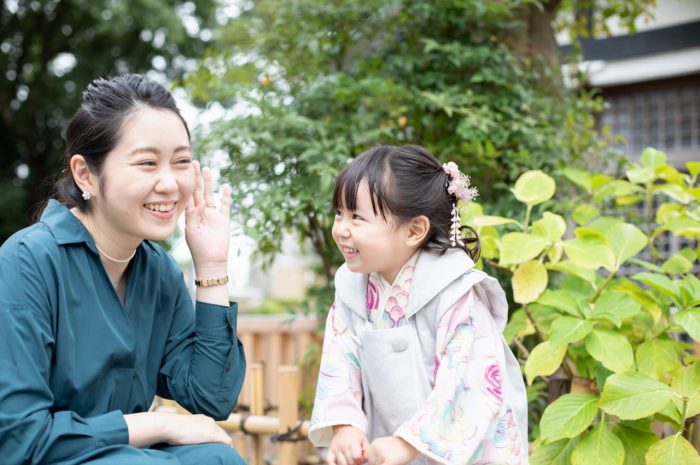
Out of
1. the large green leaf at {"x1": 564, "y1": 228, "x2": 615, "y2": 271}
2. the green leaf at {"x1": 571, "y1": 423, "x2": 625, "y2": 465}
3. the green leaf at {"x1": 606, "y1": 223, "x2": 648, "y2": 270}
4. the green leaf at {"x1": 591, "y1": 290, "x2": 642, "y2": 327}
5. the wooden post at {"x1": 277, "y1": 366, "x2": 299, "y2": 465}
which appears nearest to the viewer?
the green leaf at {"x1": 571, "y1": 423, "x2": 625, "y2": 465}

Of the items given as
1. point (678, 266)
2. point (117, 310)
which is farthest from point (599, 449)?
point (117, 310)

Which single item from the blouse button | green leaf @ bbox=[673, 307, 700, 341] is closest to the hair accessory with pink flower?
the blouse button

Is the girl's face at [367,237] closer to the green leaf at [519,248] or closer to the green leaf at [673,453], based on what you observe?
the green leaf at [519,248]

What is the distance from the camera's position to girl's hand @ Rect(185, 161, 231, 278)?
1668 millimetres

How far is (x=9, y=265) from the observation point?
138 cm

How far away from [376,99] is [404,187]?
1.29 m

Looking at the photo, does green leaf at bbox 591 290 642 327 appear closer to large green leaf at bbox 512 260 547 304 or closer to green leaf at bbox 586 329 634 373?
green leaf at bbox 586 329 634 373

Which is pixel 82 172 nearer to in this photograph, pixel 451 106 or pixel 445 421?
pixel 445 421

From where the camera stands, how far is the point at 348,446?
1.61 metres

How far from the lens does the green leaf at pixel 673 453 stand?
1.82m

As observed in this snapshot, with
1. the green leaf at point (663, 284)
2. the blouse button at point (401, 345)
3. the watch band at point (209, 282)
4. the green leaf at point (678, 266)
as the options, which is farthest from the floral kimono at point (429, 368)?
the green leaf at point (678, 266)

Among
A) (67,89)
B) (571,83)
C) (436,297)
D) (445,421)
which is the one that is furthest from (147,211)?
(67,89)

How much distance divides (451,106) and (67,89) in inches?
284

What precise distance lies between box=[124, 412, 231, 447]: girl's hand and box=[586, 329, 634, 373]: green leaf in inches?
41.9
